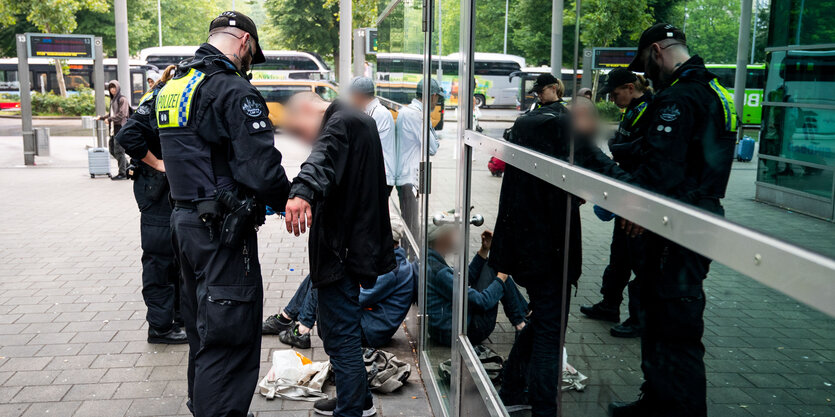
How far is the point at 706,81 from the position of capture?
109cm

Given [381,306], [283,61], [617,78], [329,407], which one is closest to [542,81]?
[617,78]

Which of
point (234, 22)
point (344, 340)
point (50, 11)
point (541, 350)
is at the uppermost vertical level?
point (50, 11)

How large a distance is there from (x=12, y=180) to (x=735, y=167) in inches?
570

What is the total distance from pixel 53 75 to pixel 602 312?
3932cm

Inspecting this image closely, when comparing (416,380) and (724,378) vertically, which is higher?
(724,378)

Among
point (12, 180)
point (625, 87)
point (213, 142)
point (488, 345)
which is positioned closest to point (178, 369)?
point (213, 142)

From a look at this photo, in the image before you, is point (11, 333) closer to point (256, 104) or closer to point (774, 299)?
point (256, 104)

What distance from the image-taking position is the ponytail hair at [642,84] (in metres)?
1.25


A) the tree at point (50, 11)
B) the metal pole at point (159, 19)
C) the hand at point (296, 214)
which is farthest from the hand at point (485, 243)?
the metal pole at point (159, 19)

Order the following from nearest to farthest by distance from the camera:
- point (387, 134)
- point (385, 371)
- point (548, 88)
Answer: point (548, 88) < point (385, 371) < point (387, 134)

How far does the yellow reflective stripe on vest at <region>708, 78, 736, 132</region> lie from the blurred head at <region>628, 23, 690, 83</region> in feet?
0.31

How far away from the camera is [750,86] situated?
98 cm

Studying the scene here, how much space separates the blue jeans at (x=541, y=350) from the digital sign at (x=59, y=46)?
14.9 metres

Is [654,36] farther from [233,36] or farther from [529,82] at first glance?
[233,36]
